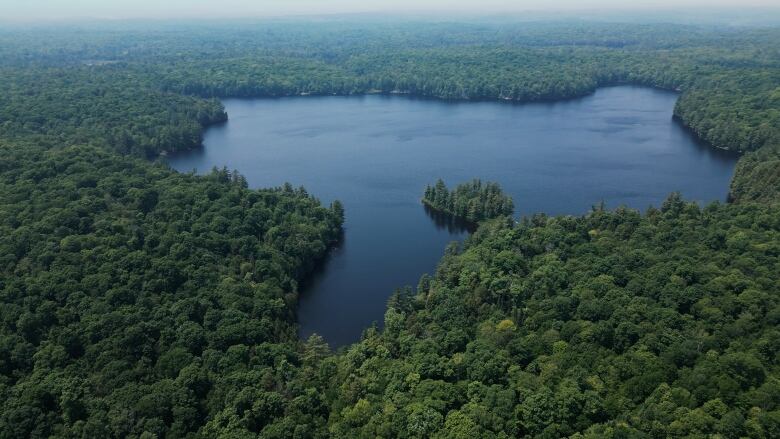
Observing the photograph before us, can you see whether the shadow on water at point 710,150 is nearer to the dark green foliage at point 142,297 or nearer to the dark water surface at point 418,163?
the dark water surface at point 418,163

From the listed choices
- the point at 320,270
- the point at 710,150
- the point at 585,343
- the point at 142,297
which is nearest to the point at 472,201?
the point at 320,270

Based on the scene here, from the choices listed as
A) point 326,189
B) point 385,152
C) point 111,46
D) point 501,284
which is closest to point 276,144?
point 385,152

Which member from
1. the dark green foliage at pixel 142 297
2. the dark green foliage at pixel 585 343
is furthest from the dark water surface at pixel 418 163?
the dark green foliage at pixel 585 343

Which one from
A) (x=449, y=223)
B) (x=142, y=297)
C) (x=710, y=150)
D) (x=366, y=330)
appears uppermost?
(x=710, y=150)

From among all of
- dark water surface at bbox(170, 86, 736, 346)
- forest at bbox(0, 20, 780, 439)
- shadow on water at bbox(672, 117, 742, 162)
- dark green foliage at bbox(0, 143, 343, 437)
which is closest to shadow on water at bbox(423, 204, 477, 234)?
dark water surface at bbox(170, 86, 736, 346)

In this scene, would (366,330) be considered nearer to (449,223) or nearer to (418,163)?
(449,223)

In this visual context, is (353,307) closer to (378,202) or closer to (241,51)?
(378,202)

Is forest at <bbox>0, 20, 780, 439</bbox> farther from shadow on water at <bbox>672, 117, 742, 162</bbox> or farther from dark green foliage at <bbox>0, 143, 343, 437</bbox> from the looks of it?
shadow on water at <bbox>672, 117, 742, 162</bbox>
